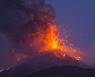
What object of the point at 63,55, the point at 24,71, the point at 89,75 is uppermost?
the point at 63,55

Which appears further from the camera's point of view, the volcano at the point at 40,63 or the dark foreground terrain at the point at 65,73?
the volcano at the point at 40,63

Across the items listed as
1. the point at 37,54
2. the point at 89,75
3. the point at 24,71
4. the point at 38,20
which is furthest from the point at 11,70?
the point at 89,75

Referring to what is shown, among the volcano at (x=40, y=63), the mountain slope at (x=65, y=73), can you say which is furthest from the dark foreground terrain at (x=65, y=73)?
the volcano at (x=40, y=63)

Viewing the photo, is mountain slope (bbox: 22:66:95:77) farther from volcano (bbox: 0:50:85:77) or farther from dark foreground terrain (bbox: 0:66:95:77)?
volcano (bbox: 0:50:85:77)

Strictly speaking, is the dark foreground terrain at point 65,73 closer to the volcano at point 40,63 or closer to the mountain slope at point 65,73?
the mountain slope at point 65,73

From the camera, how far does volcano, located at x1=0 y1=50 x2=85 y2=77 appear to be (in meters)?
106

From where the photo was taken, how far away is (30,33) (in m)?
104

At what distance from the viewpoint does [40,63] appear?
11031 centimetres

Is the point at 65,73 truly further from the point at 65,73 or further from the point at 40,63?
the point at 40,63

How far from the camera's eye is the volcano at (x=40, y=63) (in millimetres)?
106312

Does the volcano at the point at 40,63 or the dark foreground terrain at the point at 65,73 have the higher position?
the volcano at the point at 40,63

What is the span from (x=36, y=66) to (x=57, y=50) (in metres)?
10.6

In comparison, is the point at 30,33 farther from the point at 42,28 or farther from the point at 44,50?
the point at 44,50

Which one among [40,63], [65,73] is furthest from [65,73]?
[40,63]
